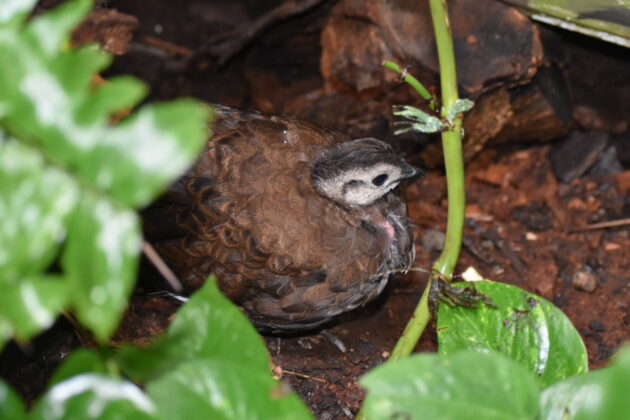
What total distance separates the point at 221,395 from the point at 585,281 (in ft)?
10.0

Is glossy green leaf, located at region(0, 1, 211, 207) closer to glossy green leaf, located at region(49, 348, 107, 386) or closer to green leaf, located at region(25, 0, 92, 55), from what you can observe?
green leaf, located at region(25, 0, 92, 55)

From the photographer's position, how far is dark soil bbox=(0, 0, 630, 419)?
11.9 feet

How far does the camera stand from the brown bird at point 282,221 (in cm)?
339

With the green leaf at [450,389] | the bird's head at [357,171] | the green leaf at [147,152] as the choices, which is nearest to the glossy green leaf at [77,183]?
the green leaf at [147,152]

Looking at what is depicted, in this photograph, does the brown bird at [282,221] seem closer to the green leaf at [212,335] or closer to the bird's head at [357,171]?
the bird's head at [357,171]

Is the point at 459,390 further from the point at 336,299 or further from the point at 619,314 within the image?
the point at 619,314

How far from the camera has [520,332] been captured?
8.83ft

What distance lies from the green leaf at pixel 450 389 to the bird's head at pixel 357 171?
1866mm

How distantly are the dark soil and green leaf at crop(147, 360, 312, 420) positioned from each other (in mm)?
1866

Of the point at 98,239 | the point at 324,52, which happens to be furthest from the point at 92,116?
the point at 324,52

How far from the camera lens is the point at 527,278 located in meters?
4.25

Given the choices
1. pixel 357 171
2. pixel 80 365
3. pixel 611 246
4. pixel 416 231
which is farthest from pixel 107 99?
pixel 611 246

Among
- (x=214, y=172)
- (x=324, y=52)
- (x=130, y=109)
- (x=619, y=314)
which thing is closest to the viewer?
(x=214, y=172)

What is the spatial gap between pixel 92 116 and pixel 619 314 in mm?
3369
